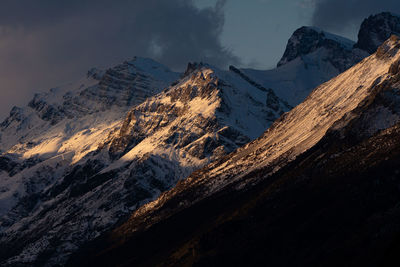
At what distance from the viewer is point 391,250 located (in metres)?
151
